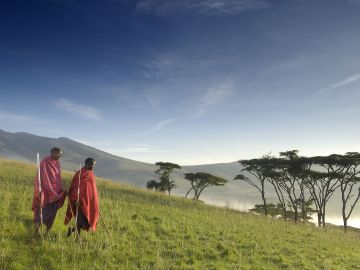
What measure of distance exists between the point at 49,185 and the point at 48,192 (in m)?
0.21

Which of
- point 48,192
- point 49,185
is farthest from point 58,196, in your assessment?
point 49,185

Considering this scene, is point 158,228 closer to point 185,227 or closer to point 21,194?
point 185,227

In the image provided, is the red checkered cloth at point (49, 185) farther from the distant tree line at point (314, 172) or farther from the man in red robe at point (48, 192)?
the distant tree line at point (314, 172)

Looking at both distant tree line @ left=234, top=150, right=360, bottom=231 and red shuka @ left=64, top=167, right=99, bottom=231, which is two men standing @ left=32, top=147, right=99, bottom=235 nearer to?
red shuka @ left=64, top=167, right=99, bottom=231

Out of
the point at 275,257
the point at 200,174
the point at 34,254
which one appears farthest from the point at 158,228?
the point at 200,174

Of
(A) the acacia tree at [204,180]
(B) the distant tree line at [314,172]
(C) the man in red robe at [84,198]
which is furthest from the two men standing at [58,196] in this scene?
(A) the acacia tree at [204,180]

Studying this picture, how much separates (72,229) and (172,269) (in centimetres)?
348

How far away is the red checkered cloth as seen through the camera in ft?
38.5

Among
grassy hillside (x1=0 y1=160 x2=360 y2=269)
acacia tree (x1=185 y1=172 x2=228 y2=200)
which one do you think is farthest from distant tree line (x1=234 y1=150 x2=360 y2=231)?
grassy hillside (x1=0 y1=160 x2=360 y2=269)

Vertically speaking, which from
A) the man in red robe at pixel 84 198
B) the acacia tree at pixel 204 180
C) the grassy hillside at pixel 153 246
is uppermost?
the acacia tree at pixel 204 180

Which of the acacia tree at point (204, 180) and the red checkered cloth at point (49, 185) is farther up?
the acacia tree at point (204, 180)

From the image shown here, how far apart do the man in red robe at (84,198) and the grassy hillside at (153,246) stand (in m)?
0.60

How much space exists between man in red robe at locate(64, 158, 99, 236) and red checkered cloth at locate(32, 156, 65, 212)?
42 cm

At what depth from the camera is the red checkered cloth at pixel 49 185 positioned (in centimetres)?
1175
